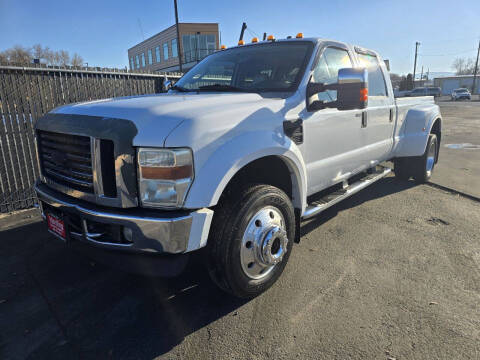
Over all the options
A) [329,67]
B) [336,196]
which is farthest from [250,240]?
[329,67]

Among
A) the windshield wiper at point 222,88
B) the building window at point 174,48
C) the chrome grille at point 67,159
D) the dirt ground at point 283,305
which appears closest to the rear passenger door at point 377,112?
the dirt ground at point 283,305

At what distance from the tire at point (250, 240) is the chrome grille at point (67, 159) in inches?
35.3

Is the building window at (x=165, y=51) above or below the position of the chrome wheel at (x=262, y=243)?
above

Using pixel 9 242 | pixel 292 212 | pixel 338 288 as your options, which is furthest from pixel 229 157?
pixel 9 242

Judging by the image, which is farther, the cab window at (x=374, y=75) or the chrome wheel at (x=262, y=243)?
the cab window at (x=374, y=75)

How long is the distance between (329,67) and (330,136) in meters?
0.72

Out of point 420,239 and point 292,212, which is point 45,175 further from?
point 420,239

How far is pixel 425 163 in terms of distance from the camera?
5.58 meters

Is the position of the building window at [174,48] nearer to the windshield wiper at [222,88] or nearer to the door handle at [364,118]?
the door handle at [364,118]

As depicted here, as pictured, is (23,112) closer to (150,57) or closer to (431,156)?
(431,156)

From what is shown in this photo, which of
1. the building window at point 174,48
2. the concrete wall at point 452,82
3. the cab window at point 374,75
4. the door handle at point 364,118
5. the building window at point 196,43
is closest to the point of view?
the door handle at point 364,118

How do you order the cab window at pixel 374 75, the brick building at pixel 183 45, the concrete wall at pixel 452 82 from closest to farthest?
the cab window at pixel 374 75
the brick building at pixel 183 45
the concrete wall at pixel 452 82

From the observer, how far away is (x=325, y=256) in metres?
3.32

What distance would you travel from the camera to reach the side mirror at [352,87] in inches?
103
